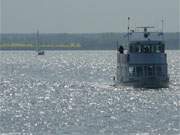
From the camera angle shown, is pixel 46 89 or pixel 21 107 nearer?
pixel 21 107

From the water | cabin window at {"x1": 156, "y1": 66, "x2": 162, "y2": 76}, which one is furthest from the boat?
the water

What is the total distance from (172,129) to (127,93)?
30.1 metres

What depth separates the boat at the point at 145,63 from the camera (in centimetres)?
8612

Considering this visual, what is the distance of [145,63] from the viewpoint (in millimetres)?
86375

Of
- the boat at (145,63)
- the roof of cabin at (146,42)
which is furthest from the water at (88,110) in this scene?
the roof of cabin at (146,42)

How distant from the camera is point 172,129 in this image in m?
56.7

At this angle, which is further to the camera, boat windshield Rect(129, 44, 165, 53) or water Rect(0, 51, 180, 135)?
boat windshield Rect(129, 44, 165, 53)

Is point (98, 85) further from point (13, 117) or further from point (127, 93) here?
point (13, 117)

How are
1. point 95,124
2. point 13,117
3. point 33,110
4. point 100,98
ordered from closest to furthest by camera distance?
1. point 95,124
2. point 13,117
3. point 33,110
4. point 100,98

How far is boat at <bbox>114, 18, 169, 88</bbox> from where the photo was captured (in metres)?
86.1

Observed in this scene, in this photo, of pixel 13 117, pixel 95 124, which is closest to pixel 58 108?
pixel 13 117

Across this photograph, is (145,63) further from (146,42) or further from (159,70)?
(146,42)

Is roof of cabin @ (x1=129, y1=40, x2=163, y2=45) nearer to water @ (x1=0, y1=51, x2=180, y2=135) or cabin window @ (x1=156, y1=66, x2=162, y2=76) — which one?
cabin window @ (x1=156, y1=66, x2=162, y2=76)

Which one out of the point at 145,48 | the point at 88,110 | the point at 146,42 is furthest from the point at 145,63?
the point at 88,110
